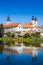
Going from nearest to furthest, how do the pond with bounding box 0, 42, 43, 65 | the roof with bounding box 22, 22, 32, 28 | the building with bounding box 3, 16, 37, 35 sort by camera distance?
1. the pond with bounding box 0, 42, 43, 65
2. the building with bounding box 3, 16, 37, 35
3. the roof with bounding box 22, 22, 32, 28

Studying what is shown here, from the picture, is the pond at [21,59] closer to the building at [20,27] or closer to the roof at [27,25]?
the building at [20,27]

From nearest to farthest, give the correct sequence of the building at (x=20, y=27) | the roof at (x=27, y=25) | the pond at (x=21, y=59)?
the pond at (x=21, y=59) → the building at (x=20, y=27) → the roof at (x=27, y=25)

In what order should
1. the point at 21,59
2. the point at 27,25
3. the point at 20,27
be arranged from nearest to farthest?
the point at 21,59, the point at 20,27, the point at 27,25

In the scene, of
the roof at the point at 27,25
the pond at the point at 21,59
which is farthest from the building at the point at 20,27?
the pond at the point at 21,59

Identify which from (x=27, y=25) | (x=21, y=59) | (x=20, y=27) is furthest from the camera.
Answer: (x=27, y=25)

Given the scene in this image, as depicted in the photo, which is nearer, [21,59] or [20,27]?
[21,59]

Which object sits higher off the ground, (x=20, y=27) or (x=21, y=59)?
(x=20, y=27)

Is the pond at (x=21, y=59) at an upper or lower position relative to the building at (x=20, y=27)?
lower

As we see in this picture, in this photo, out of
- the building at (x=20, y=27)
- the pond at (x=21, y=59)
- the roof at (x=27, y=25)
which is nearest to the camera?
the pond at (x=21, y=59)

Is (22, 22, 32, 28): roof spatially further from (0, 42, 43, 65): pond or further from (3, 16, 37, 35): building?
(0, 42, 43, 65): pond

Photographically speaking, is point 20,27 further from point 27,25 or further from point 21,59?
point 21,59

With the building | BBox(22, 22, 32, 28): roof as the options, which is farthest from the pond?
BBox(22, 22, 32, 28): roof

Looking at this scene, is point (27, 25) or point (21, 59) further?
point (27, 25)

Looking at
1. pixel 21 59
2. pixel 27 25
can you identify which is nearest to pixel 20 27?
pixel 27 25
